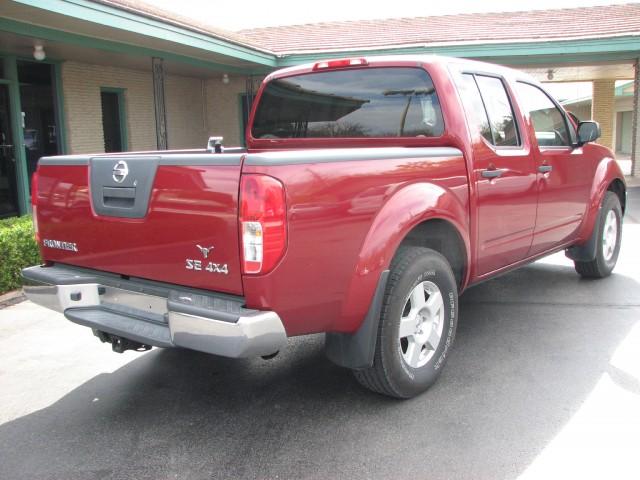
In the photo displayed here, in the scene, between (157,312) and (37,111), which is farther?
(37,111)

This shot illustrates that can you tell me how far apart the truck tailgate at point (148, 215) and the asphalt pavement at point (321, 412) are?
865mm

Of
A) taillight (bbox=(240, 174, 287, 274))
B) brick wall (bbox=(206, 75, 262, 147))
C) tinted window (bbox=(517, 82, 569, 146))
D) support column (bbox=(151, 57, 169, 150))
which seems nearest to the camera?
taillight (bbox=(240, 174, 287, 274))

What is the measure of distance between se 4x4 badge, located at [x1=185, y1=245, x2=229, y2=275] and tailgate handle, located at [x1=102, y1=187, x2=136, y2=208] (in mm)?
473

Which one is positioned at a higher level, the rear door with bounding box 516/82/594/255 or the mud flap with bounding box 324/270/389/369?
the rear door with bounding box 516/82/594/255

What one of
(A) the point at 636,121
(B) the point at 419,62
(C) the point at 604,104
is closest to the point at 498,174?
(B) the point at 419,62

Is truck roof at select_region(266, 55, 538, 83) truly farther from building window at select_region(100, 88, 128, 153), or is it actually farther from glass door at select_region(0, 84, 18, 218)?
building window at select_region(100, 88, 128, 153)

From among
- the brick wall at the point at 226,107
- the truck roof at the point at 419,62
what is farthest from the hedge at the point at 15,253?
the brick wall at the point at 226,107

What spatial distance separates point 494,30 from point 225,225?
14961 mm

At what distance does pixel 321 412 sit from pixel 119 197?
1600 millimetres

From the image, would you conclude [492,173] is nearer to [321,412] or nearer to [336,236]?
[336,236]

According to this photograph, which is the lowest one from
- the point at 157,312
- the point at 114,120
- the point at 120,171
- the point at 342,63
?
the point at 157,312

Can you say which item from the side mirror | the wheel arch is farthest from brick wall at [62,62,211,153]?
the wheel arch

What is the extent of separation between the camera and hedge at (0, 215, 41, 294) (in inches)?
247

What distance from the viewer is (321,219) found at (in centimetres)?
291
